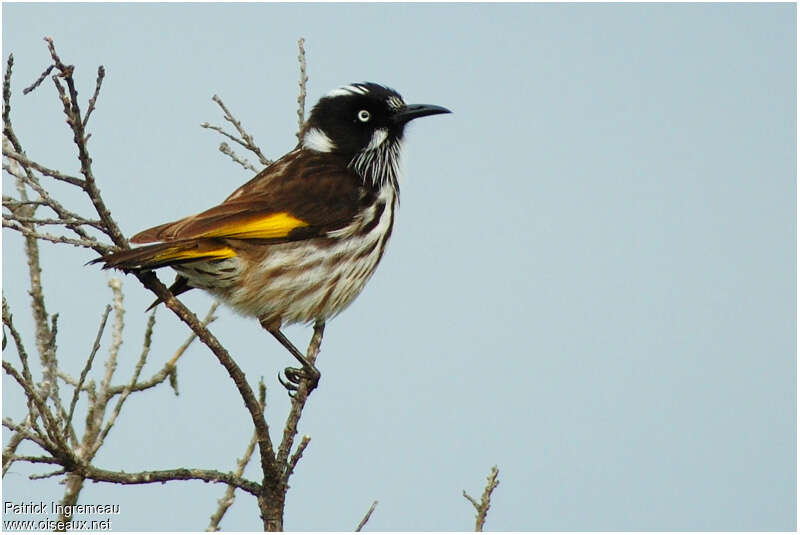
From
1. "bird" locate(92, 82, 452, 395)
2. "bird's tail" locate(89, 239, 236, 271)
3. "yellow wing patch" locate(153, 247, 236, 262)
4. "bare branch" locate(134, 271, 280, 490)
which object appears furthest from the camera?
"bird" locate(92, 82, 452, 395)

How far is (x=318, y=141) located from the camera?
798cm

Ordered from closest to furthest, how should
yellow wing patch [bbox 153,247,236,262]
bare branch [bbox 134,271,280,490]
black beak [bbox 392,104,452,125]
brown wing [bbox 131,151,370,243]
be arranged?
bare branch [bbox 134,271,280,490] → yellow wing patch [bbox 153,247,236,262] → brown wing [bbox 131,151,370,243] → black beak [bbox 392,104,452,125]

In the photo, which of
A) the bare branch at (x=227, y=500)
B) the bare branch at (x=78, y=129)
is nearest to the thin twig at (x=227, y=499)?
the bare branch at (x=227, y=500)

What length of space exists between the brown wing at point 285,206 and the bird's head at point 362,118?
0.84 feet

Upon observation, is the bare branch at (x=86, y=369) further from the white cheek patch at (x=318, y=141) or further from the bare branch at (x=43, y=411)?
the white cheek patch at (x=318, y=141)

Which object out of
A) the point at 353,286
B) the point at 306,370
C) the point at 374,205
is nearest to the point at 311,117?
the point at 374,205

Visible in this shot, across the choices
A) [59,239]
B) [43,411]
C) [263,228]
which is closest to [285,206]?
[263,228]

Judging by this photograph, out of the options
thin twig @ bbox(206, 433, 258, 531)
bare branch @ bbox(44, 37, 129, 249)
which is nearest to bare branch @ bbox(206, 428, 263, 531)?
thin twig @ bbox(206, 433, 258, 531)

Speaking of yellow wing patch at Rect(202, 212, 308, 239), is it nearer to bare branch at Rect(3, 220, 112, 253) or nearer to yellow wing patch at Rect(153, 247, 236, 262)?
yellow wing patch at Rect(153, 247, 236, 262)

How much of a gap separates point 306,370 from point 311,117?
7.29 ft

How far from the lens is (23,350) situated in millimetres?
5078

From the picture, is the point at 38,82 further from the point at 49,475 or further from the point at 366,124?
the point at 366,124

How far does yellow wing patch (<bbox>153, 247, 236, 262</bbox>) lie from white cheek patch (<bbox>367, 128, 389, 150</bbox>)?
1883 mm

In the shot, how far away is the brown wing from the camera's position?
620 cm
